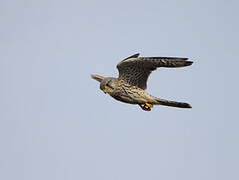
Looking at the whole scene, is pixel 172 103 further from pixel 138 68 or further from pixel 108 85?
pixel 108 85

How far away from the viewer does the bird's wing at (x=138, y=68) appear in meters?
17.6

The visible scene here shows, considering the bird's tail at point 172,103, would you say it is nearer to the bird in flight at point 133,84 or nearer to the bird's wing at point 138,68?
the bird in flight at point 133,84

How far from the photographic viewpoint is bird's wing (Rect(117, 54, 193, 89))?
17.6m

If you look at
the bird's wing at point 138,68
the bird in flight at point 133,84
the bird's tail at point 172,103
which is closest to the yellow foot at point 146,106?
the bird in flight at point 133,84

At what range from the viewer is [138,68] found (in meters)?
18.2

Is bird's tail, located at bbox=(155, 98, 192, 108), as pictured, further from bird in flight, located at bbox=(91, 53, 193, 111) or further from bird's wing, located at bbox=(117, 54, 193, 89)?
bird's wing, located at bbox=(117, 54, 193, 89)

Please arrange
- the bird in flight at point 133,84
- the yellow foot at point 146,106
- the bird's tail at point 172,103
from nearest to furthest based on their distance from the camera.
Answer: the bird's tail at point 172,103 → the bird in flight at point 133,84 → the yellow foot at point 146,106

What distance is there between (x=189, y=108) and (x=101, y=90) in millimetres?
2910

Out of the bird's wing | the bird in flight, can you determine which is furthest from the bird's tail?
the bird's wing

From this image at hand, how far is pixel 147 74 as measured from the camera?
18.3m

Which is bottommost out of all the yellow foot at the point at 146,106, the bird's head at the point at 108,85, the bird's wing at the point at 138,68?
the yellow foot at the point at 146,106

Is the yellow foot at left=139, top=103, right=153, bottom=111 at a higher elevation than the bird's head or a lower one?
lower

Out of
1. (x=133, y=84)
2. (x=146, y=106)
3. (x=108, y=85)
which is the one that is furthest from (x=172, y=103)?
(x=108, y=85)

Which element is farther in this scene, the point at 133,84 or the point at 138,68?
the point at 133,84
